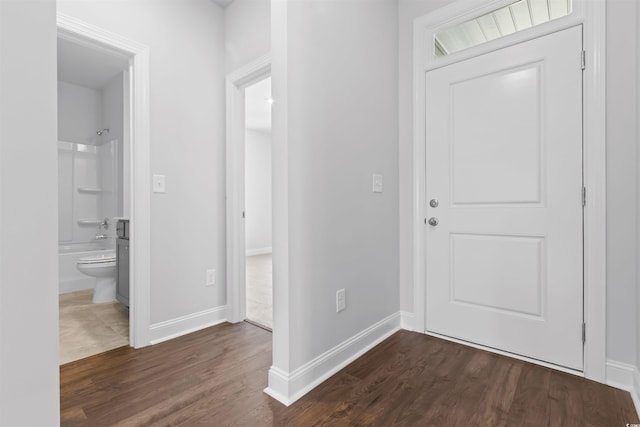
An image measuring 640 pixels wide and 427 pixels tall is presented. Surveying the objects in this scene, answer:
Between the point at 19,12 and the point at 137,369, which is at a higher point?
the point at 19,12

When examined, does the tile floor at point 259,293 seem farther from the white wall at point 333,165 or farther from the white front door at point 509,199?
the white front door at point 509,199

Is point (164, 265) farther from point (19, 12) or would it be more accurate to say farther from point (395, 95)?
point (395, 95)

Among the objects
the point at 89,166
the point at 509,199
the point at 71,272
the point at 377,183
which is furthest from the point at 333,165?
the point at 89,166

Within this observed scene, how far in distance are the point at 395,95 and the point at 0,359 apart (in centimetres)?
241

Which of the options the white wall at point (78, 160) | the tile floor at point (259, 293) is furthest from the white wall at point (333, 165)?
the white wall at point (78, 160)

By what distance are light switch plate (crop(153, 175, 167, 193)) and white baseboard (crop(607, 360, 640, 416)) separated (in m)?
2.85

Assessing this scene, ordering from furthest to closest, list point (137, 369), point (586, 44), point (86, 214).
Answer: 1. point (86, 214)
2. point (137, 369)
3. point (586, 44)

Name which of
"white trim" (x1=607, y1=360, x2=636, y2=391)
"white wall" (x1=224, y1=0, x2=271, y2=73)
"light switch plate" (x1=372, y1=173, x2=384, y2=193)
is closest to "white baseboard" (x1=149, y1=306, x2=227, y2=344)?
"light switch plate" (x1=372, y1=173, x2=384, y2=193)

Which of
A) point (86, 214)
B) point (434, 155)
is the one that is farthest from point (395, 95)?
point (86, 214)

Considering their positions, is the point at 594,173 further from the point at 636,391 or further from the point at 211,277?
the point at 211,277

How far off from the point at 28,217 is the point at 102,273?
2.98 m

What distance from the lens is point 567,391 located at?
1.51 meters

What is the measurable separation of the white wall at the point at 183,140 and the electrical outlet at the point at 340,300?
1213 mm

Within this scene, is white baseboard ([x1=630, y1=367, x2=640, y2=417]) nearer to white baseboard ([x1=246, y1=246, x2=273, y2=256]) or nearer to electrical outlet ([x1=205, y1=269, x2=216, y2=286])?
electrical outlet ([x1=205, y1=269, x2=216, y2=286])
